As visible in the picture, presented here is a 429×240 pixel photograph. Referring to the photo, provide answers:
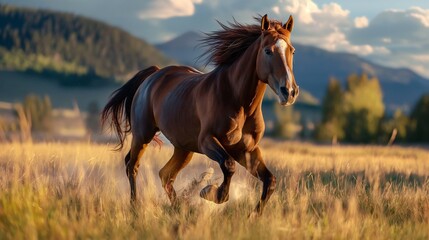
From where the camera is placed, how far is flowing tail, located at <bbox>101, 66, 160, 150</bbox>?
1030 centimetres

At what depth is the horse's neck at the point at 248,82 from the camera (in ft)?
22.4

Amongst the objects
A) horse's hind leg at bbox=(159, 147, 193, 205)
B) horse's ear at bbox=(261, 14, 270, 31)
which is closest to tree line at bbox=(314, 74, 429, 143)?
horse's hind leg at bbox=(159, 147, 193, 205)

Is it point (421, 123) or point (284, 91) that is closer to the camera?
point (284, 91)

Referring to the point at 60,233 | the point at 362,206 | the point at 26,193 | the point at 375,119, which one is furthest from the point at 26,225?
the point at 375,119

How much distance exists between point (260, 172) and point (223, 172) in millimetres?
546

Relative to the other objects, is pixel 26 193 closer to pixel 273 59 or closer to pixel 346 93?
pixel 273 59

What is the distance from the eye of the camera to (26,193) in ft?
22.7

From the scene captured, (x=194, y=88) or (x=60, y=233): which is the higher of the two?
(x=194, y=88)

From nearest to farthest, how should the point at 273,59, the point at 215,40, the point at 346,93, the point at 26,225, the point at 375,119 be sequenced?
the point at 26,225 < the point at 273,59 < the point at 215,40 < the point at 375,119 < the point at 346,93

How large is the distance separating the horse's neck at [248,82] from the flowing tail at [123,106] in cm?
344

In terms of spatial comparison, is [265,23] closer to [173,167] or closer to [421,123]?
[173,167]

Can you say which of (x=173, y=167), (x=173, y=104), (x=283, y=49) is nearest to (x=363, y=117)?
(x=173, y=167)

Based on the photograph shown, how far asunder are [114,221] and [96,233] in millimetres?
677

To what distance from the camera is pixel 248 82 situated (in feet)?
22.4
